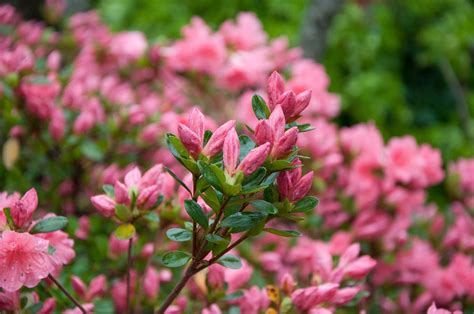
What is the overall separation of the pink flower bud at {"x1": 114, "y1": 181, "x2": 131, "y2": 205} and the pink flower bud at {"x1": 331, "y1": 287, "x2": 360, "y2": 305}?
378 mm

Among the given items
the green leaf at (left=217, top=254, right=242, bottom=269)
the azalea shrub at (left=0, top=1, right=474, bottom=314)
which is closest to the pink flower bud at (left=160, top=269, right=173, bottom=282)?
the azalea shrub at (left=0, top=1, right=474, bottom=314)

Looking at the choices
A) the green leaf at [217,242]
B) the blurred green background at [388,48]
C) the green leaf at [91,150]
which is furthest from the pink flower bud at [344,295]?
the blurred green background at [388,48]

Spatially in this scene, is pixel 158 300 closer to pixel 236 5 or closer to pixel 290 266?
pixel 290 266

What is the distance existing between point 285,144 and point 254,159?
5 centimetres

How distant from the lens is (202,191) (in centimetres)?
80

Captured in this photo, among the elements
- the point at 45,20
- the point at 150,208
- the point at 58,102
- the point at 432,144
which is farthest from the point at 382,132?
the point at 150,208

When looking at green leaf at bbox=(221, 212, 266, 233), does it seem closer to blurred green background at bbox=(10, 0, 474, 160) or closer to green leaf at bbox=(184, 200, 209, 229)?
green leaf at bbox=(184, 200, 209, 229)

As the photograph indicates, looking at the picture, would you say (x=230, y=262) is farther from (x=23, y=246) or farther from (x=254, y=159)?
(x=23, y=246)

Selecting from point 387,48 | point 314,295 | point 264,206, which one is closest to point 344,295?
point 314,295

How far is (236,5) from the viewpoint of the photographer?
127 inches

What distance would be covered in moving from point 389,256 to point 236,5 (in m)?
2.05

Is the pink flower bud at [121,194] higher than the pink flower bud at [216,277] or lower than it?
higher

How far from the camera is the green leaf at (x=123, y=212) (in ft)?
3.07

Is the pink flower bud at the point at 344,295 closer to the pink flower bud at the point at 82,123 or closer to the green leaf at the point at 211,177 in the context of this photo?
the green leaf at the point at 211,177
